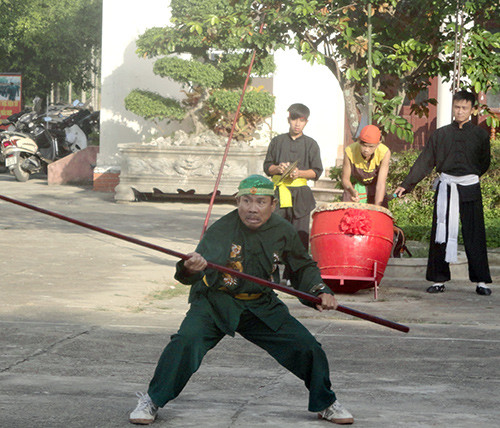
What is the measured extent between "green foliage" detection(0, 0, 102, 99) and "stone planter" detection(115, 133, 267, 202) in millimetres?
17289

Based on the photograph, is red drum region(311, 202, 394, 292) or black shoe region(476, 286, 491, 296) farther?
black shoe region(476, 286, 491, 296)

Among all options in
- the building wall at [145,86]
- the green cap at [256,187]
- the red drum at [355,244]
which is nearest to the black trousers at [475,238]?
the red drum at [355,244]

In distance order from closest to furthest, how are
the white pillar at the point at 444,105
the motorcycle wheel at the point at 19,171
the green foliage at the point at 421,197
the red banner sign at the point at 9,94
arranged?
the green foliage at the point at 421,197
the white pillar at the point at 444,105
the motorcycle wheel at the point at 19,171
the red banner sign at the point at 9,94

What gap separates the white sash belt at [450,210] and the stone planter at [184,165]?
8044 millimetres

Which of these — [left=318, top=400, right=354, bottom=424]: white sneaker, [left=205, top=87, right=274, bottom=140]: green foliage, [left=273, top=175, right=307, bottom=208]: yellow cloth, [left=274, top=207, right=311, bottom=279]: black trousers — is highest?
[left=205, top=87, right=274, bottom=140]: green foliage

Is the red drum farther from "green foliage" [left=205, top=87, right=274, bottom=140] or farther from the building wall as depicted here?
the building wall

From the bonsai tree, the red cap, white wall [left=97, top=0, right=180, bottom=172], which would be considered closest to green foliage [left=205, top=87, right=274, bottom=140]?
the bonsai tree

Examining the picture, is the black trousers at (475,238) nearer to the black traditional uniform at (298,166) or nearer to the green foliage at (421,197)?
the black traditional uniform at (298,166)

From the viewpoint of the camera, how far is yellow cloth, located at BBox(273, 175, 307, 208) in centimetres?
923

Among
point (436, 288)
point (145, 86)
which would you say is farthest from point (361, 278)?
point (145, 86)

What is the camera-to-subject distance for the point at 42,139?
77.0ft

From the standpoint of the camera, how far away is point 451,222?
9.07 metres

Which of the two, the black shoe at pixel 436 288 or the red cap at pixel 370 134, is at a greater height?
the red cap at pixel 370 134

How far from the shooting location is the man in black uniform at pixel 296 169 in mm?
9258
